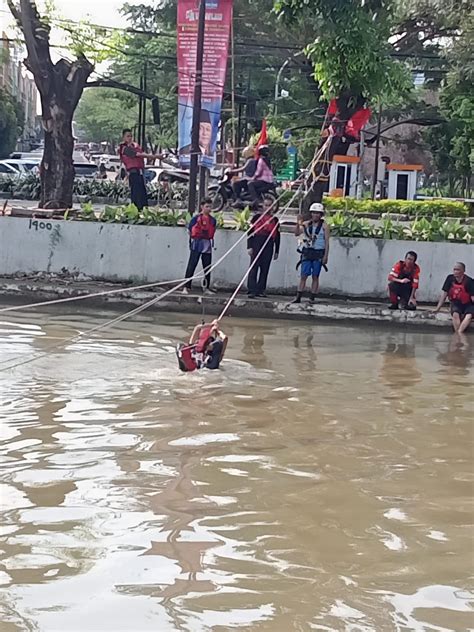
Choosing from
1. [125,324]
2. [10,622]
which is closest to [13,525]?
[10,622]

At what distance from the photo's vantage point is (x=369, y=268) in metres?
18.0

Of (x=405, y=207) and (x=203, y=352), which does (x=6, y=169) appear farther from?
(x=203, y=352)

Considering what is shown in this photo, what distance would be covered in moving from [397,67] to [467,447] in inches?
468

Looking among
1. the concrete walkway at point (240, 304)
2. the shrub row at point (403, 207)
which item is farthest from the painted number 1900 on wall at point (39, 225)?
the shrub row at point (403, 207)

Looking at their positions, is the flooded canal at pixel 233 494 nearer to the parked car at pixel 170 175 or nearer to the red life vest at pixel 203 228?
the red life vest at pixel 203 228

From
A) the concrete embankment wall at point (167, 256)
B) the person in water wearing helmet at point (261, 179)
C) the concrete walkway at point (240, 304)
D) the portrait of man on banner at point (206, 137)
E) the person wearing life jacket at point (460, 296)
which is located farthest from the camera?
the portrait of man on banner at point (206, 137)

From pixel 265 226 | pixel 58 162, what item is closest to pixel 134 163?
pixel 58 162

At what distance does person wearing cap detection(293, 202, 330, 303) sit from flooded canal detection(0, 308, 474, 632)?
13.8ft

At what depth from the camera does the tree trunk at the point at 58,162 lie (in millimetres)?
22000

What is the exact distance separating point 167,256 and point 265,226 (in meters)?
2.11

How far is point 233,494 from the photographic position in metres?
7.50

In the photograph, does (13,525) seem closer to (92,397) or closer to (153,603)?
(153,603)

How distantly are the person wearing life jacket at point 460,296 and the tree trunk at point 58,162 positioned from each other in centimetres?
914

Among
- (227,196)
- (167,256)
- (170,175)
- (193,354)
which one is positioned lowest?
(193,354)
